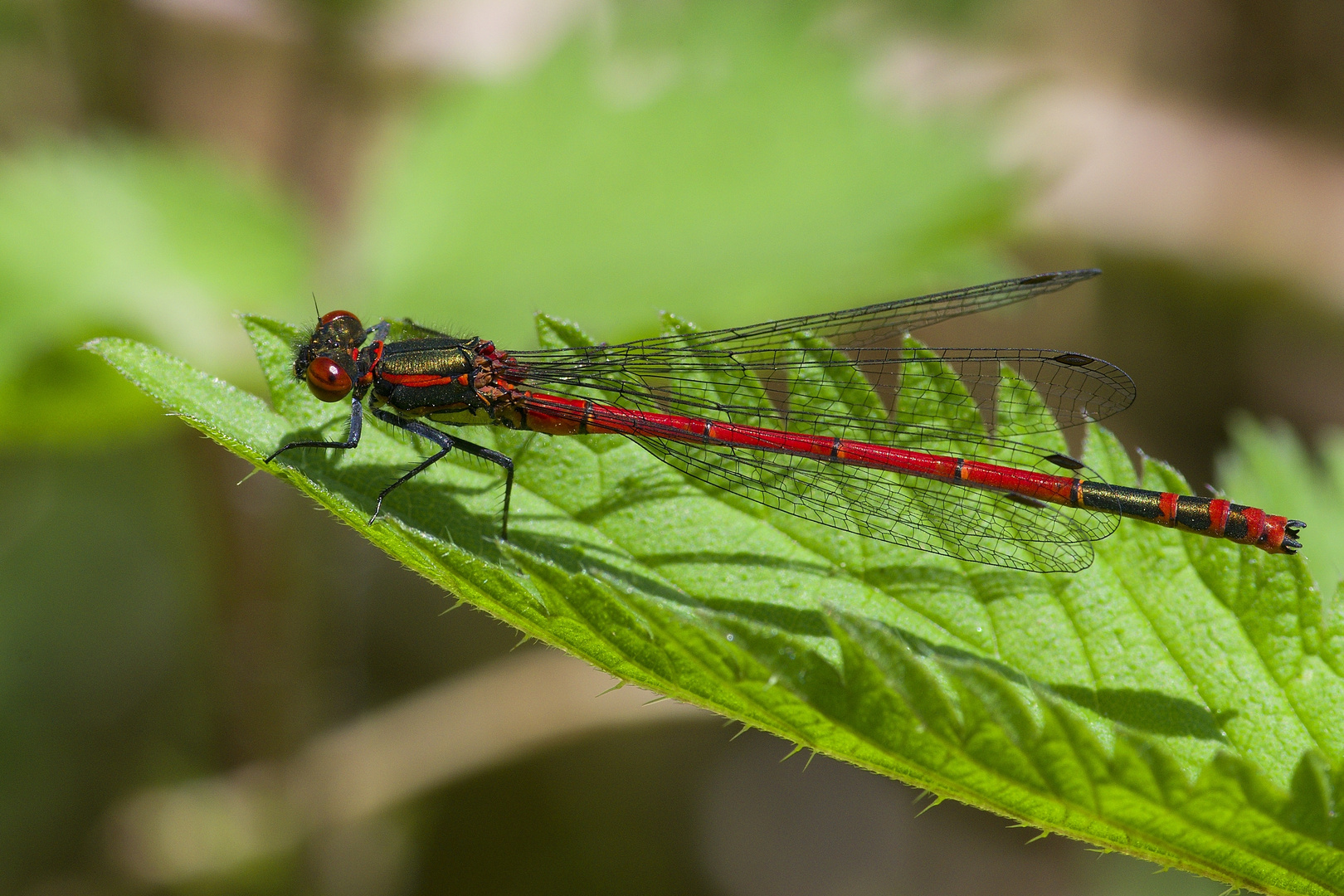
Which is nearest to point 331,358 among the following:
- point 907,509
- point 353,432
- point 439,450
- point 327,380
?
point 327,380

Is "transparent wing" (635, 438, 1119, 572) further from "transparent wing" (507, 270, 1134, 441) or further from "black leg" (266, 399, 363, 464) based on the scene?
"black leg" (266, 399, 363, 464)

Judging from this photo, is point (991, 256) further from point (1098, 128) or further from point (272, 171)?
point (272, 171)

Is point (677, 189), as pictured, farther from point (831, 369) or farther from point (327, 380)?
point (831, 369)

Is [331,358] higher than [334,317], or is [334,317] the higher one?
[334,317]

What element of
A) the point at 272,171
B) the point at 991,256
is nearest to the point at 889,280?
the point at 991,256

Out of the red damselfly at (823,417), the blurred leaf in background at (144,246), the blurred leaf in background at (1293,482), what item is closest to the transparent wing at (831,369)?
the red damselfly at (823,417)

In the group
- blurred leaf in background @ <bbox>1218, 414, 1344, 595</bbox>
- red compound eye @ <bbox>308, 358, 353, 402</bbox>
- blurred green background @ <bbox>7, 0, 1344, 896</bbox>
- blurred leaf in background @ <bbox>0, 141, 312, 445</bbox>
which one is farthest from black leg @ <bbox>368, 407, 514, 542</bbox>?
blurred leaf in background @ <bbox>1218, 414, 1344, 595</bbox>
